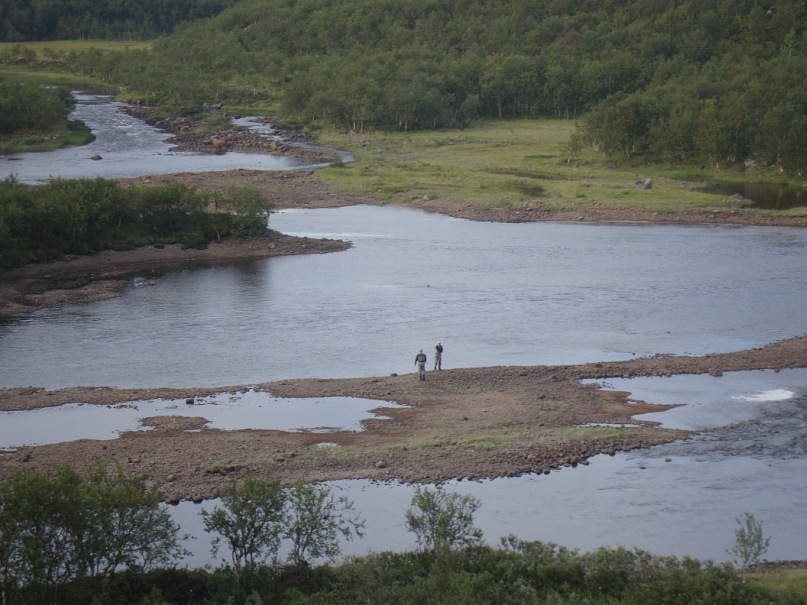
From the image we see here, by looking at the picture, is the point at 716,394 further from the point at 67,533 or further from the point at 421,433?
the point at 67,533

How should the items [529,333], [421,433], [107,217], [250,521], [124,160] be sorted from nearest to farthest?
[250,521]
[421,433]
[529,333]
[107,217]
[124,160]

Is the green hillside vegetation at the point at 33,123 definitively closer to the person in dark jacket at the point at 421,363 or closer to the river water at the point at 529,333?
the river water at the point at 529,333

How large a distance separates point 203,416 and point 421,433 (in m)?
8.33

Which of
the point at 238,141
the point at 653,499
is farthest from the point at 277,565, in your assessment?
the point at 238,141

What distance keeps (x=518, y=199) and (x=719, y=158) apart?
25478mm

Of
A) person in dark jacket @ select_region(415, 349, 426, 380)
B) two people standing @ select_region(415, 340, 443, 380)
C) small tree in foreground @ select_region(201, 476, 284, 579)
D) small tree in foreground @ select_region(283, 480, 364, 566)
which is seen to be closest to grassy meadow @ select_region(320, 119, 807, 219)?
two people standing @ select_region(415, 340, 443, 380)

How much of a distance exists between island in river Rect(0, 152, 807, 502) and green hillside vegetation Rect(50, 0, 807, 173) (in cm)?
5683

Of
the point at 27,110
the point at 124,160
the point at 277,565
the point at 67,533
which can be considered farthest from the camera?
the point at 27,110

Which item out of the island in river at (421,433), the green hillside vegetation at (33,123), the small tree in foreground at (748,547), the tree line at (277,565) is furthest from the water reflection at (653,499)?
the green hillside vegetation at (33,123)

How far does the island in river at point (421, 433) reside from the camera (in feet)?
102

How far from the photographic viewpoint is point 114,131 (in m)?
127

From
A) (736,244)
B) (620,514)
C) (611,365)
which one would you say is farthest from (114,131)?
(620,514)

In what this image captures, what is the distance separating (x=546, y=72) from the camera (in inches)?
5379

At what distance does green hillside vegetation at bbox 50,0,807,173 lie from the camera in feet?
322
